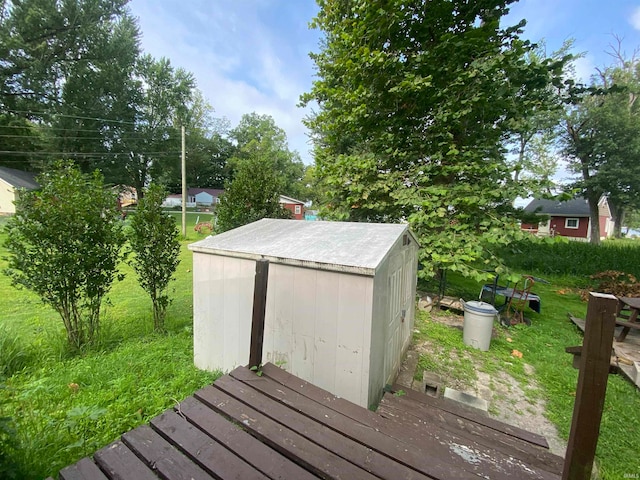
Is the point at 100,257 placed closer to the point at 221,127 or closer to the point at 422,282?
the point at 422,282

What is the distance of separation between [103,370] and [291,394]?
2.41 meters

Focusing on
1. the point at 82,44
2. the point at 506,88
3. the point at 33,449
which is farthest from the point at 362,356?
the point at 82,44

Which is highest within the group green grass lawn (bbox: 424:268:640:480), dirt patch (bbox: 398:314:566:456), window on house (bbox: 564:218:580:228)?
window on house (bbox: 564:218:580:228)

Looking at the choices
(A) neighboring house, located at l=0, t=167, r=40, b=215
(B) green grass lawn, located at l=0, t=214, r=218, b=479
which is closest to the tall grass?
(B) green grass lawn, located at l=0, t=214, r=218, b=479

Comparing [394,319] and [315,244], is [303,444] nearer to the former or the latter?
[315,244]

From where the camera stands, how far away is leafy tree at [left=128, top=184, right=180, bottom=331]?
12.5 feet

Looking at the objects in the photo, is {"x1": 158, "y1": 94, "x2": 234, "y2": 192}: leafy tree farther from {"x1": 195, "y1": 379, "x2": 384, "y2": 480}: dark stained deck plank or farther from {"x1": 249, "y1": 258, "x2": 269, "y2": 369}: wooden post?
{"x1": 195, "y1": 379, "x2": 384, "y2": 480}: dark stained deck plank

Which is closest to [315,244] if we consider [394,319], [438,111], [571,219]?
[394,319]

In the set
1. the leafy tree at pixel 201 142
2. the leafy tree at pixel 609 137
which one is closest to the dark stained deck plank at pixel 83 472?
the leafy tree at pixel 609 137

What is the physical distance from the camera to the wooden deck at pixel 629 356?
11.7 ft

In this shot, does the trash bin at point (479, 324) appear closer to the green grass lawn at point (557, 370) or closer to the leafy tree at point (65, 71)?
the green grass lawn at point (557, 370)

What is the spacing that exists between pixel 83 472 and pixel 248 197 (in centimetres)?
516

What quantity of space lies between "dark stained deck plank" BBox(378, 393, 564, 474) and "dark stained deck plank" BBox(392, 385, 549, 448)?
4cm

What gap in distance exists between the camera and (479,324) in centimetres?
430
